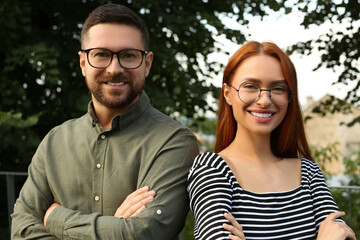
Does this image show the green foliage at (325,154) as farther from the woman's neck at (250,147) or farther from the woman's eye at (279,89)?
the woman's eye at (279,89)

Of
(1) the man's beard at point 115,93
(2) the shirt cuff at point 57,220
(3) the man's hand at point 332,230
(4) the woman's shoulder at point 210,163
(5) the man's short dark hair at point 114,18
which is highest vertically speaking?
(5) the man's short dark hair at point 114,18

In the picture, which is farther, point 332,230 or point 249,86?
point 249,86

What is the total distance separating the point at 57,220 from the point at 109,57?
0.79 meters

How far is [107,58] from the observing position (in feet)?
6.57

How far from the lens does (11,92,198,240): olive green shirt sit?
1.87m

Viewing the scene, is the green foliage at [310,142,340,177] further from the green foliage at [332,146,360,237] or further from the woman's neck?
the woman's neck

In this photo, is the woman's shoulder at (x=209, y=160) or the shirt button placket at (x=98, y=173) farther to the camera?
the shirt button placket at (x=98, y=173)

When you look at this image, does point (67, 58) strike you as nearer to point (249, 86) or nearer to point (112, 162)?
point (112, 162)

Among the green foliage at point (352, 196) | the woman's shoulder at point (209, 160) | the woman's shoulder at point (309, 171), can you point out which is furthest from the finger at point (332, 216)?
the green foliage at point (352, 196)

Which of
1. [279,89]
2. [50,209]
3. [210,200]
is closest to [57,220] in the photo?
[50,209]

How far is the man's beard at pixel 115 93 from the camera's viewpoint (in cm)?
201

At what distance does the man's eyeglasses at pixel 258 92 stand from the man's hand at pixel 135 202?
581mm

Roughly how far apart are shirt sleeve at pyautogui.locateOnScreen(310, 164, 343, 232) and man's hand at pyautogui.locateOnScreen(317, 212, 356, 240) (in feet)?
0.13

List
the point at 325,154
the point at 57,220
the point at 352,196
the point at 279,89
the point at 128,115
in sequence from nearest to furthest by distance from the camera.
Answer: the point at 279,89 < the point at 57,220 < the point at 128,115 < the point at 352,196 < the point at 325,154
